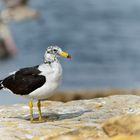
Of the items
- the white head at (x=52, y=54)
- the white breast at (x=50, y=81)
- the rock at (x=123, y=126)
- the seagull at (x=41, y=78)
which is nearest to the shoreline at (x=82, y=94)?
the seagull at (x=41, y=78)

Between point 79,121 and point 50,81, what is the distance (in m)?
1.02

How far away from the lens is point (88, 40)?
267 ft

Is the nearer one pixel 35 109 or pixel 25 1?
pixel 35 109

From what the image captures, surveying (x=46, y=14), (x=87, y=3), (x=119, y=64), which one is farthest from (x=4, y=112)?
(x=87, y=3)

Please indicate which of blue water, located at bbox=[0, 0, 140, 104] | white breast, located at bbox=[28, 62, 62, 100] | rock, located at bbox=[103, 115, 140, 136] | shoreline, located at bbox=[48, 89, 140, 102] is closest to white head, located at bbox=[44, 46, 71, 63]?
white breast, located at bbox=[28, 62, 62, 100]

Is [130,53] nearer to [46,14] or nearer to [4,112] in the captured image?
[46,14]

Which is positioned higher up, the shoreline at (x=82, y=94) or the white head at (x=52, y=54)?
the shoreline at (x=82, y=94)

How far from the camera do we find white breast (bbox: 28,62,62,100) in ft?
43.0

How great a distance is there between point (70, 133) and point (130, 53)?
→ 5986 cm

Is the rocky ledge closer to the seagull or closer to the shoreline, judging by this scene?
the seagull

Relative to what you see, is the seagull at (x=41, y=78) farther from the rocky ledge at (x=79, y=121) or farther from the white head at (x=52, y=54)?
the rocky ledge at (x=79, y=121)

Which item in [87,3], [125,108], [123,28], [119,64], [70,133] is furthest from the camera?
[87,3]

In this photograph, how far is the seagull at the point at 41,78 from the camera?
13125 mm

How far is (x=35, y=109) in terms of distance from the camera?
15734 mm
